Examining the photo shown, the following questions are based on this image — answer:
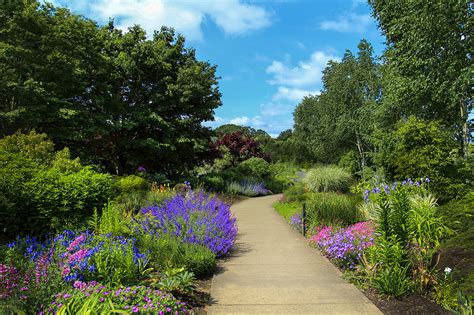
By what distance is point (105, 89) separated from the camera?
1711cm

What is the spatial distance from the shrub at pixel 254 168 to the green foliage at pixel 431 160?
50.9ft

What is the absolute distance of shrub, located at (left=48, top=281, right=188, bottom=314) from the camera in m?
3.15

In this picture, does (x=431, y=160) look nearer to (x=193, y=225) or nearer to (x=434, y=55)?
(x=434, y=55)

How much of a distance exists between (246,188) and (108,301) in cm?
1719

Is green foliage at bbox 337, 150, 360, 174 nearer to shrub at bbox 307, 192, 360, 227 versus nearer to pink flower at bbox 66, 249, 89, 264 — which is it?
shrub at bbox 307, 192, 360, 227

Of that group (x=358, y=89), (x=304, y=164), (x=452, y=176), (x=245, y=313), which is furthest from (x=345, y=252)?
(x=304, y=164)

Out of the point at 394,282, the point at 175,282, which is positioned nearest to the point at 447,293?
the point at 394,282

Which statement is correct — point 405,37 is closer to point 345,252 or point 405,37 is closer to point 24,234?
point 345,252

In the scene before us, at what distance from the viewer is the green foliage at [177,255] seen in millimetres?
5559

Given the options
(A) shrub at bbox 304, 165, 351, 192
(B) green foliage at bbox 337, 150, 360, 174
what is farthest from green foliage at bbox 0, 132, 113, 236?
(B) green foliage at bbox 337, 150, 360, 174

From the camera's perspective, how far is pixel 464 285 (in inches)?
165

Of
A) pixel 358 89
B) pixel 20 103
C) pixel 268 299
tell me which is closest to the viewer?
pixel 268 299

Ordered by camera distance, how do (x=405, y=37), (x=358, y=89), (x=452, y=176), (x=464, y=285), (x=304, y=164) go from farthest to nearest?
1. (x=304, y=164)
2. (x=358, y=89)
3. (x=405, y=37)
4. (x=452, y=176)
5. (x=464, y=285)

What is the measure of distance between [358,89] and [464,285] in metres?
24.7
